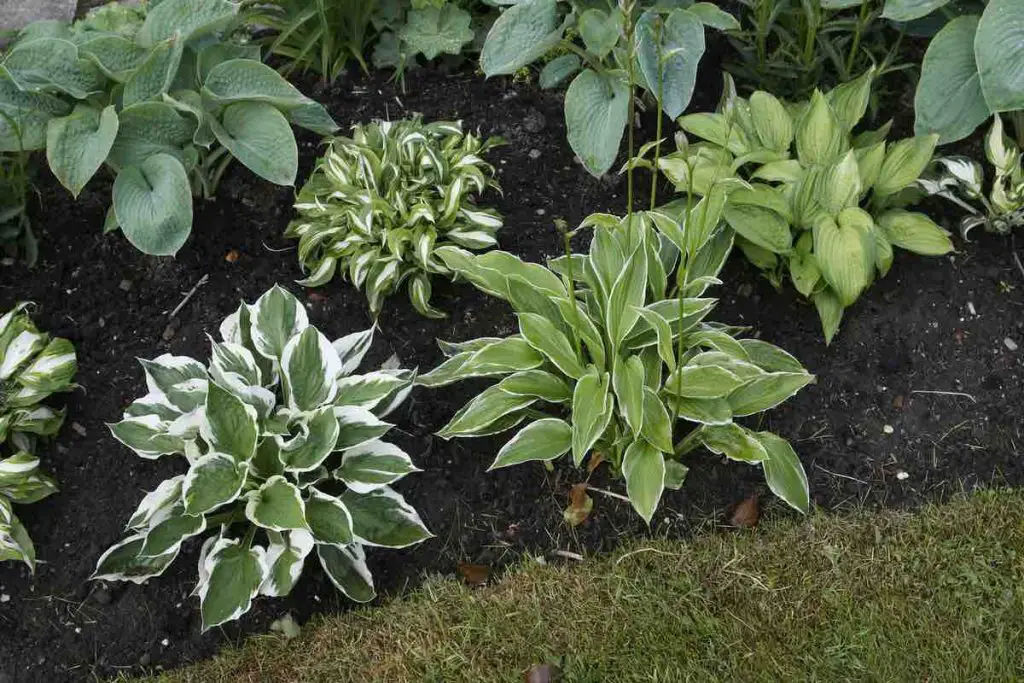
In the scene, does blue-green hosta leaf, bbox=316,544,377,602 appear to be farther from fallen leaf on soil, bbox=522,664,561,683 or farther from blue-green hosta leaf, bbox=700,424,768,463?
blue-green hosta leaf, bbox=700,424,768,463

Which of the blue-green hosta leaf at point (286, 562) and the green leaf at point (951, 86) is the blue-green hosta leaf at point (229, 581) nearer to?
the blue-green hosta leaf at point (286, 562)

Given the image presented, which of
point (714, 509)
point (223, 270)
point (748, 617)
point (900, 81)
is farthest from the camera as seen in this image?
point (900, 81)

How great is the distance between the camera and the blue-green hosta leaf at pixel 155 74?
8.39ft

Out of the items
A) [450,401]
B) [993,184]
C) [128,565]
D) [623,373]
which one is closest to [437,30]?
[450,401]

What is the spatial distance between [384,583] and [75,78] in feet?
5.20

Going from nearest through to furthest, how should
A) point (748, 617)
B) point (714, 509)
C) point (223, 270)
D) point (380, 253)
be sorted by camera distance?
1. point (748, 617)
2. point (714, 509)
3. point (380, 253)
4. point (223, 270)

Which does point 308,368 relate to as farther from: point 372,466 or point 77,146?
point 77,146

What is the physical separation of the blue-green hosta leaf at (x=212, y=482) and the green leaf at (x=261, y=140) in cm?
83

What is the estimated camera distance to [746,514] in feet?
7.77

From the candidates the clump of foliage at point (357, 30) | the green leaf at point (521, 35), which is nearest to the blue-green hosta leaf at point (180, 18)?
the clump of foliage at point (357, 30)

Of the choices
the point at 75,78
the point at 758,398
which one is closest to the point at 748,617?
the point at 758,398

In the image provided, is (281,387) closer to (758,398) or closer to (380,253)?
(380,253)

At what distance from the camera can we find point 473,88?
124 inches

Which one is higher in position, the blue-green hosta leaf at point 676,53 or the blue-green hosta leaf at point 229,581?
the blue-green hosta leaf at point 676,53
